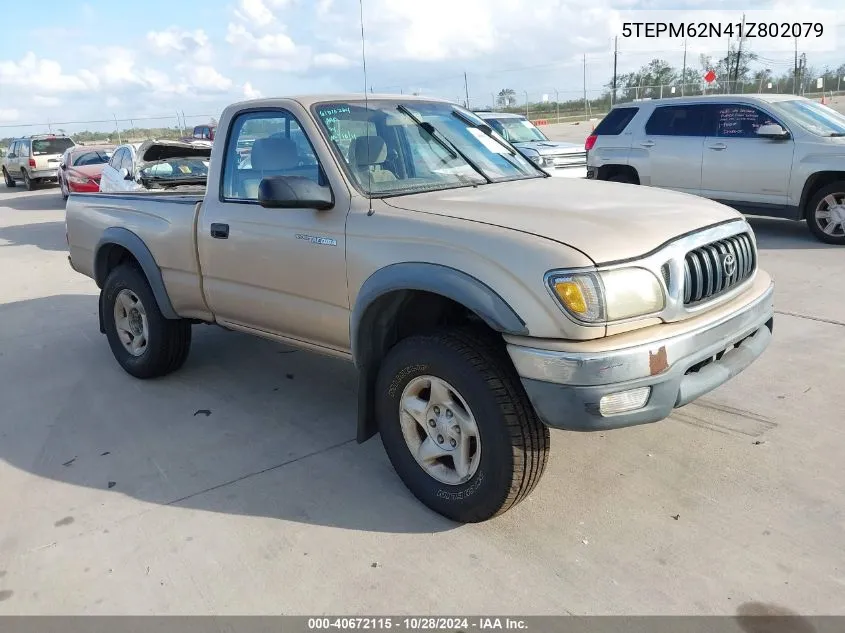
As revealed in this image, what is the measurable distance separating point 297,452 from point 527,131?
38.0 ft

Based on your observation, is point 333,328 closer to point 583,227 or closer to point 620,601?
point 583,227

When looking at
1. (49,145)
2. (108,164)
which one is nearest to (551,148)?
(108,164)

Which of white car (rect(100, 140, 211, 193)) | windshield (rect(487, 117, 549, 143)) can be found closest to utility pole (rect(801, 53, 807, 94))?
windshield (rect(487, 117, 549, 143))

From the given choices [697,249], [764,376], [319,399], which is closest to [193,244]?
[319,399]

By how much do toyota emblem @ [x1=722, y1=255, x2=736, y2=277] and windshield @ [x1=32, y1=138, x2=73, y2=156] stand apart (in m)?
25.3

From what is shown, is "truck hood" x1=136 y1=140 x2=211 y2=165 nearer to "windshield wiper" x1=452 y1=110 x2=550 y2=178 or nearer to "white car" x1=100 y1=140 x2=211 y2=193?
"white car" x1=100 y1=140 x2=211 y2=193

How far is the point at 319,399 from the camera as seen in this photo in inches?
190

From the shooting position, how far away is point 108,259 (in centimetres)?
564

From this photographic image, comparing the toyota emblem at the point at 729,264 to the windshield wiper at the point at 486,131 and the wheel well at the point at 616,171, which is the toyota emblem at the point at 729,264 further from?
the wheel well at the point at 616,171

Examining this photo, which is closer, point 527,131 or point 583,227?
point 583,227

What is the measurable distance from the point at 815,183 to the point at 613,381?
7.59m

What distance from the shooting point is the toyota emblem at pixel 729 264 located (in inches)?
128

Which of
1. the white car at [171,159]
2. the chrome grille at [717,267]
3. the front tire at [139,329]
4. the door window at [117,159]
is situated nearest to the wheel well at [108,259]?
the front tire at [139,329]

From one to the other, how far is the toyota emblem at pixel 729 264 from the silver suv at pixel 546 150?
878 cm
